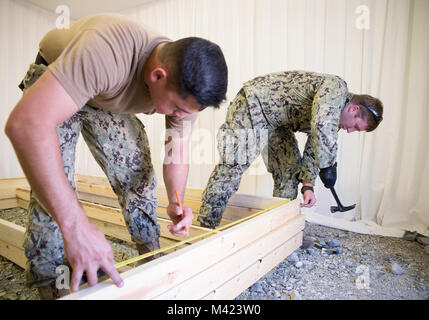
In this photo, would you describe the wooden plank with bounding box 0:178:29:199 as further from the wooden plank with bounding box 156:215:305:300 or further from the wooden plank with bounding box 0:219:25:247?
the wooden plank with bounding box 156:215:305:300

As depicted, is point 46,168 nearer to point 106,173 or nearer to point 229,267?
point 106,173

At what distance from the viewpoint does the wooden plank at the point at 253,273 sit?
105cm

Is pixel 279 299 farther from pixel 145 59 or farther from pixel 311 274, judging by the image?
pixel 145 59

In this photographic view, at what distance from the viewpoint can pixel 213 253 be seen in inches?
39.0

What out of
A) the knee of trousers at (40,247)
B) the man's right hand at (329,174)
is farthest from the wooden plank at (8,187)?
the man's right hand at (329,174)

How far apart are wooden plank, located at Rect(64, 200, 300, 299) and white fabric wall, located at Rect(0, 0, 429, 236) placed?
140 cm

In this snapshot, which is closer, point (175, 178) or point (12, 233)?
point (175, 178)

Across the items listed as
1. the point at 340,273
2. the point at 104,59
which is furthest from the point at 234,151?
the point at 104,59

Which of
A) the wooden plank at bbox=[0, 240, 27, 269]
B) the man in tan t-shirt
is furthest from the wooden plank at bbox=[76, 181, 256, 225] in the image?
the wooden plank at bbox=[0, 240, 27, 269]

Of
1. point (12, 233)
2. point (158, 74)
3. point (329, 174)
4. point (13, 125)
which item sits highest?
point (158, 74)

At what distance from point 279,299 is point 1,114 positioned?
3849mm

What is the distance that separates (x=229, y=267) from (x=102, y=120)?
31.3 inches

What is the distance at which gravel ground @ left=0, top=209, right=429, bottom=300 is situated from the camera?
127 cm

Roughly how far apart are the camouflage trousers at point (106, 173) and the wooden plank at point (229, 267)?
41 cm
